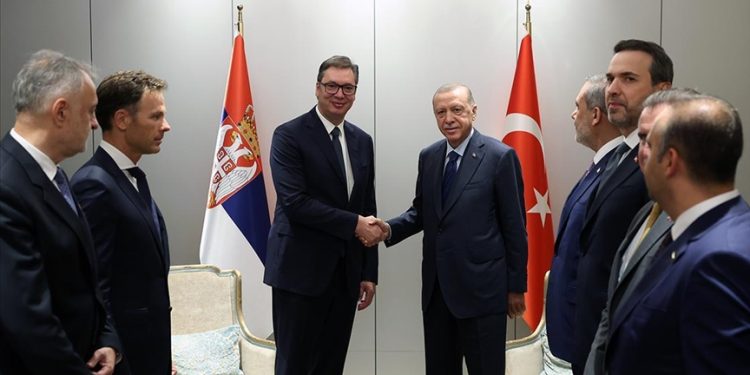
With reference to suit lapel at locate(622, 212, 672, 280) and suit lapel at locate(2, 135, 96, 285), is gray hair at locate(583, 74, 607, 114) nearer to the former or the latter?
suit lapel at locate(622, 212, 672, 280)

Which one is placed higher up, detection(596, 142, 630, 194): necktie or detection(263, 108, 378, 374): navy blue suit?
detection(596, 142, 630, 194): necktie

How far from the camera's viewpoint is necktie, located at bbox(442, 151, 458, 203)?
3.67m

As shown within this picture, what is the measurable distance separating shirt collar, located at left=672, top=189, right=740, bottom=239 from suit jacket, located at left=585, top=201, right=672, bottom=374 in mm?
183

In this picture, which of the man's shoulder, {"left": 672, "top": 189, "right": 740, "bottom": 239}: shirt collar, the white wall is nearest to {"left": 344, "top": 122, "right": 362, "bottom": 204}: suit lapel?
the man's shoulder

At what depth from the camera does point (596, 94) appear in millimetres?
2936

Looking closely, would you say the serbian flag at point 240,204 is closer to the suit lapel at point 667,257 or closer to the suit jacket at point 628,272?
the suit jacket at point 628,272

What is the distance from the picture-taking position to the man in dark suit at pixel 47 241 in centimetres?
177

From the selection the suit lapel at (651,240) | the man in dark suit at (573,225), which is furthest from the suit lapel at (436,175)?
the suit lapel at (651,240)

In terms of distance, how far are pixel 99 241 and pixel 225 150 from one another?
2.28m

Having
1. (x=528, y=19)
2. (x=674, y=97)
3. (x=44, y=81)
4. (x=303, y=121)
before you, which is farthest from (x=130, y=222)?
(x=528, y=19)

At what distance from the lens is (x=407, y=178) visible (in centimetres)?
477

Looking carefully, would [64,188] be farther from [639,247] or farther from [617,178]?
[617,178]

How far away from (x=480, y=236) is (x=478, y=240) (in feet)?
0.08

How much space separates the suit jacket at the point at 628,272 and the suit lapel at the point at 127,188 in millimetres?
1486
